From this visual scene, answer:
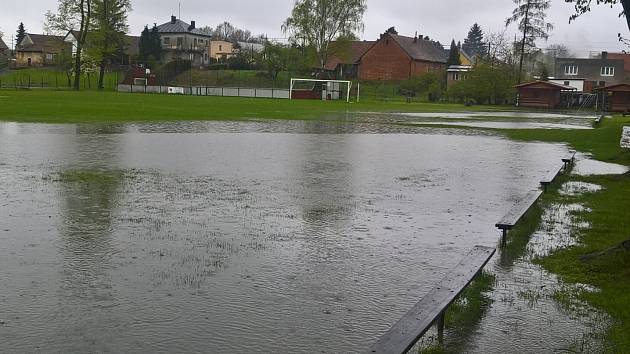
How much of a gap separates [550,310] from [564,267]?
53.8 inches

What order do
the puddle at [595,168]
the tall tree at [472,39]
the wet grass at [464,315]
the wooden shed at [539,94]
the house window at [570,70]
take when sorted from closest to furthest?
the wet grass at [464,315] → the puddle at [595,168] → the wooden shed at [539,94] → the house window at [570,70] → the tall tree at [472,39]

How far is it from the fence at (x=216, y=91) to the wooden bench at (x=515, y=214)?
61729 millimetres

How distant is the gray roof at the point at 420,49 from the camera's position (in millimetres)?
92375

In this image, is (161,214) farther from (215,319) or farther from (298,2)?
(298,2)

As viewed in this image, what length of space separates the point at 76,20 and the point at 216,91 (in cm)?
1608

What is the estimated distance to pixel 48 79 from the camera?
267 ft

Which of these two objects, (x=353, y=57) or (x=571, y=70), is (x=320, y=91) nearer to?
(x=353, y=57)

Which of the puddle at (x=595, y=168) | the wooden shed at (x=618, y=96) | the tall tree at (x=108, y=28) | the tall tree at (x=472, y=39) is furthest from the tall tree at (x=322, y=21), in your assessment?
the tall tree at (x=472, y=39)

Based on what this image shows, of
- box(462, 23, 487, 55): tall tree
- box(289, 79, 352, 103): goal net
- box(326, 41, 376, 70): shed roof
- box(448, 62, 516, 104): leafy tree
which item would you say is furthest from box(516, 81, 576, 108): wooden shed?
box(462, 23, 487, 55): tall tree

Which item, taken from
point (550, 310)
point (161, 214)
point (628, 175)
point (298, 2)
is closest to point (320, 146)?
point (628, 175)

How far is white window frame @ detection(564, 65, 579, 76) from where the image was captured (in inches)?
4358

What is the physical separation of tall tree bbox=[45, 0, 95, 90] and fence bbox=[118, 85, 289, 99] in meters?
7.46

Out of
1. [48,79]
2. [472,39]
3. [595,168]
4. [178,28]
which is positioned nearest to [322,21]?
[48,79]

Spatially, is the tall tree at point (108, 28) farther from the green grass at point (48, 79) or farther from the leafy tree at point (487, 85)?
the leafy tree at point (487, 85)
